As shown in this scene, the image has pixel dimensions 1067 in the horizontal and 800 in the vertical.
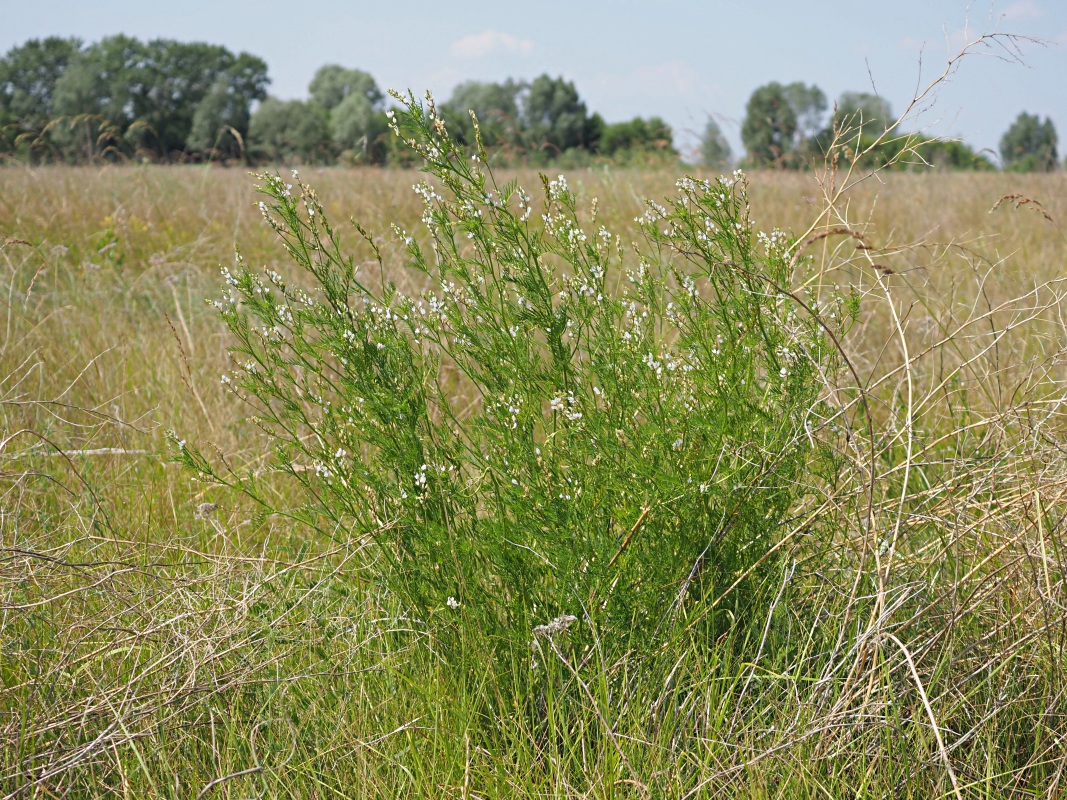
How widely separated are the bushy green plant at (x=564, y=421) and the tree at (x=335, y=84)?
62.9 metres

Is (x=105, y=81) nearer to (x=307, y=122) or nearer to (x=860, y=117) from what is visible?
(x=307, y=122)

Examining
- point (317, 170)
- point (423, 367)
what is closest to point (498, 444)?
point (423, 367)

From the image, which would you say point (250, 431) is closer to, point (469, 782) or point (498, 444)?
point (498, 444)

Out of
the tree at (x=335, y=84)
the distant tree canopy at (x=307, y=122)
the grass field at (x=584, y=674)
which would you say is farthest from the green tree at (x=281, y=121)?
the grass field at (x=584, y=674)

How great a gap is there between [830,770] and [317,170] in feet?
36.4

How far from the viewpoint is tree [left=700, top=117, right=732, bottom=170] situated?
905 cm

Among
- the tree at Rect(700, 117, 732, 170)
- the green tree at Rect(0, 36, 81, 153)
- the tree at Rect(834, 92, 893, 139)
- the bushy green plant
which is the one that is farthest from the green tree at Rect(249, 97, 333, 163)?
the bushy green plant

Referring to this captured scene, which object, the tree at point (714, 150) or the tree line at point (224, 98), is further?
the tree line at point (224, 98)

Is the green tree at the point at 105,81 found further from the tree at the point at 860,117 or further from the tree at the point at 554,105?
the tree at the point at 860,117

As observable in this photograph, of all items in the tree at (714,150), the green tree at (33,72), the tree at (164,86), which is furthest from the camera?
the green tree at (33,72)

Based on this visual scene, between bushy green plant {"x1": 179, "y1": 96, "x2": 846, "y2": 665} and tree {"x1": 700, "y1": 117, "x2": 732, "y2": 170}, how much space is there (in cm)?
742

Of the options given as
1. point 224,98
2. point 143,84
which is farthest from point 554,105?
point 143,84

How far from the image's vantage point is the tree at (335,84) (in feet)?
209

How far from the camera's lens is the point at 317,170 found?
1152 cm
